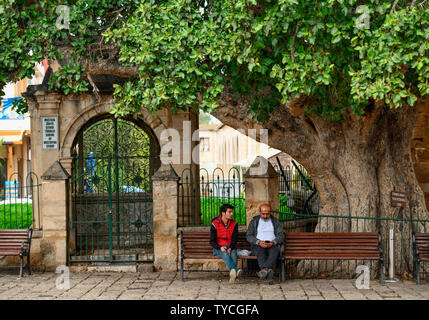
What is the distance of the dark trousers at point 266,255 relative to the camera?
30.3 feet

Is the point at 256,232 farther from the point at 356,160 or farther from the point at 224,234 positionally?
the point at 356,160

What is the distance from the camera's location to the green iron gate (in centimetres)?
1225

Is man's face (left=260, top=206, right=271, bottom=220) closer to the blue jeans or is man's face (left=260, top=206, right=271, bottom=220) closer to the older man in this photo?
the older man

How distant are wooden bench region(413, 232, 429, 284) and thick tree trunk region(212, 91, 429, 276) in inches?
14.7

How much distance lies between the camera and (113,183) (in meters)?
12.7

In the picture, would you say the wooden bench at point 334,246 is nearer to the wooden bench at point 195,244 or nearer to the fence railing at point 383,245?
the fence railing at point 383,245

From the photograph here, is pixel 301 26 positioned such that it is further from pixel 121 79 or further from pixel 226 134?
pixel 226 134

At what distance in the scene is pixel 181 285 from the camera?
9281mm

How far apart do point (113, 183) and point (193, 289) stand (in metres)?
4.49

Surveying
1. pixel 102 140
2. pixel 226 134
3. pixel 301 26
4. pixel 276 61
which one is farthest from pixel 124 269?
pixel 226 134

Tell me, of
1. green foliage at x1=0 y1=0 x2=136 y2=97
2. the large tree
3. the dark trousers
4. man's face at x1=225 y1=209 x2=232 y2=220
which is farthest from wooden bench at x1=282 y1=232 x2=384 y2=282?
green foliage at x1=0 y1=0 x2=136 y2=97

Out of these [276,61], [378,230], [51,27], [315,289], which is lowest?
[315,289]

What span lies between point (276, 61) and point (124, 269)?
497 cm

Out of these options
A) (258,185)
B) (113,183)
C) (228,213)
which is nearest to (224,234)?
(228,213)
